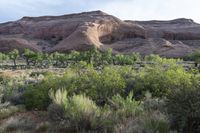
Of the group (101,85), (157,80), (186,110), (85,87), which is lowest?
(85,87)

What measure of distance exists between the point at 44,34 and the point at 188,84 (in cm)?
12599

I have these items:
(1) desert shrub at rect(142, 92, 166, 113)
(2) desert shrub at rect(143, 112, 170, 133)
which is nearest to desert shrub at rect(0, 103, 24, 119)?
(1) desert shrub at rect(142, 92, 166, 113)

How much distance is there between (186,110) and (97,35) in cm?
11226

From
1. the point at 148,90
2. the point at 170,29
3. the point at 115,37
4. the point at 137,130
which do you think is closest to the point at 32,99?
the point at 148,90

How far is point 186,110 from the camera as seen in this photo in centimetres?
1009

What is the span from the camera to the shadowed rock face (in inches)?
4296

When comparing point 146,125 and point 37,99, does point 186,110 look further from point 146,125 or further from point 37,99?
point 37,99

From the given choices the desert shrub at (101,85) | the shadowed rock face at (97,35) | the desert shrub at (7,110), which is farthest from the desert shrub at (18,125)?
the shadowed rock face at (97,35)

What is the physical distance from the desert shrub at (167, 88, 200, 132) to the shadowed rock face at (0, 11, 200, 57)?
8585 centimetres

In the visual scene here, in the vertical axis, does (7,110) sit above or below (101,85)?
below

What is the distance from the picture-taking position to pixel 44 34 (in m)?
135

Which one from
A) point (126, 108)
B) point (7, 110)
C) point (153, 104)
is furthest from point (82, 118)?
point (7, 110)

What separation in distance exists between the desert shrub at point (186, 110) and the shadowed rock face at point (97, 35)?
8585cm

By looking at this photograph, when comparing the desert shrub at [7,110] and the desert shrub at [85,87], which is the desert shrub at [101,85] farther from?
the desert shrub at [7,110]
